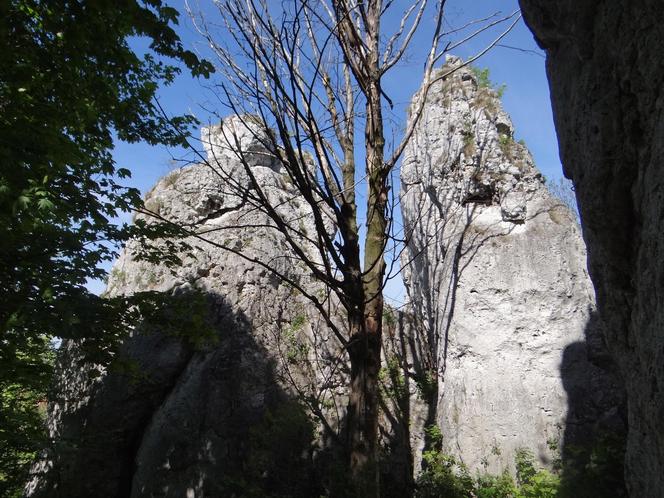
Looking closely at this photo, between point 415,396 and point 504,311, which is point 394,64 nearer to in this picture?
point 504,311

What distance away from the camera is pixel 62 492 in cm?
693

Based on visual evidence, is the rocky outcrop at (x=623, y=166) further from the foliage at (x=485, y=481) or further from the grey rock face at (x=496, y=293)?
the foliage at (x=485, y=481)

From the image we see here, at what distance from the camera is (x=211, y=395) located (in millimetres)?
7832

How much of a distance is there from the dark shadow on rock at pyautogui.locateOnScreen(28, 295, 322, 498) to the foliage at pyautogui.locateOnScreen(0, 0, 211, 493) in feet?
7.42

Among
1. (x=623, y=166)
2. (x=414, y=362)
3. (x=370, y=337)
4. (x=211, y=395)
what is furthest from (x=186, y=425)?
(x=623, y=166)

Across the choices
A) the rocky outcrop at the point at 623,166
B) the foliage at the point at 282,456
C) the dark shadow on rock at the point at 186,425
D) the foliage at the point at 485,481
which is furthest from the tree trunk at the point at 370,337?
the foliage at the point at 282,456

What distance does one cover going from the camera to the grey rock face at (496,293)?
6730 mm

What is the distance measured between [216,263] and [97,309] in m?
4.99

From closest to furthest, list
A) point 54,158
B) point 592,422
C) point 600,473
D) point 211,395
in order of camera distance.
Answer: point 54,158
point 600,473
point 592,422
point 211,395

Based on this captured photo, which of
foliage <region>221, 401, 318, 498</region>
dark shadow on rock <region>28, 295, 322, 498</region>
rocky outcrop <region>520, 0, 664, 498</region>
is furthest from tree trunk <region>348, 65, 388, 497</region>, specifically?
foliage <region>221, 401, 318, 498</region>

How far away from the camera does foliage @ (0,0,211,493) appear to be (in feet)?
11.7

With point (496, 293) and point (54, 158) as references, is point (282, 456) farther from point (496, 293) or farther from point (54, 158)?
point (54, 158)

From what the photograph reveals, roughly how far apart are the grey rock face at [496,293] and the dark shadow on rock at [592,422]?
22 millimetres

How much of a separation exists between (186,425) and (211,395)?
2.07ft
